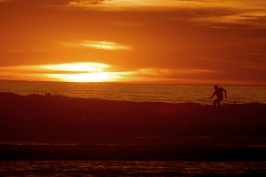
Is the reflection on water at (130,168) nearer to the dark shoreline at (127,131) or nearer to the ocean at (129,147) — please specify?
the ocean at (129,147)

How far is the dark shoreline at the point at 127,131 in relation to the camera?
26438 millimetres

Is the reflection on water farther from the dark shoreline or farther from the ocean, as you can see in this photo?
the dark shoreline

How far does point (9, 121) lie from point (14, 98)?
17.4 metres

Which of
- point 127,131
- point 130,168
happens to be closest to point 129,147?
point 130,168

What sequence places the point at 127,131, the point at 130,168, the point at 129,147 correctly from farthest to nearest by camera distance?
the point at 127,131 → the point at 129,147 → the point at 130,168

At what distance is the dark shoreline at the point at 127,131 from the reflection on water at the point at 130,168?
4.21 ft

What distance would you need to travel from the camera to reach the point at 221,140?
32562 mm

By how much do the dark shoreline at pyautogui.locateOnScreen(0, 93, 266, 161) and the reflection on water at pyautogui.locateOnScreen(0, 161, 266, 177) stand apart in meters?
1.28

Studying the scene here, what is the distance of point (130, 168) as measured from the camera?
906 inches

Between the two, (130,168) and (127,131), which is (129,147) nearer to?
(130,168)

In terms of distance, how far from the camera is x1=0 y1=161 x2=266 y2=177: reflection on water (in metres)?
21.6

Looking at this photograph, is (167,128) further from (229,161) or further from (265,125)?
(229,161)

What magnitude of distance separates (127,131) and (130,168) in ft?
43.4

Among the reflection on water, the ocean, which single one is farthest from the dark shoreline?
the reflection on water
